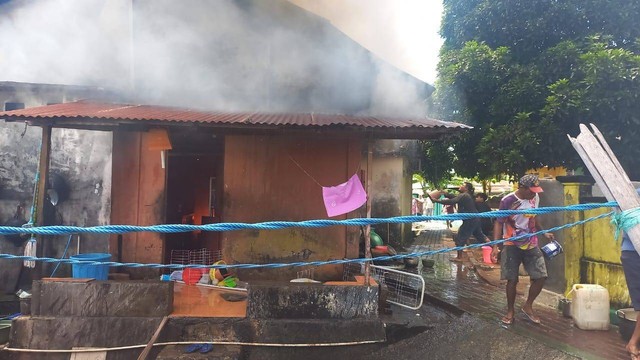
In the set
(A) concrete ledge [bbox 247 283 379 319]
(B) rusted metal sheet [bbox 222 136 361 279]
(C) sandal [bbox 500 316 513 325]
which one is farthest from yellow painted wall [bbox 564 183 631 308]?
(B) rusted metal sheet [bbox 222 136 361 279]

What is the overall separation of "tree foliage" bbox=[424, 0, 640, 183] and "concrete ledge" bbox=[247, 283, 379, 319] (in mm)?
5550

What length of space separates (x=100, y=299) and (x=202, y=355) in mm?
1884

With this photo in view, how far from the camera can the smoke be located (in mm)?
8992

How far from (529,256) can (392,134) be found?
2.81 metres

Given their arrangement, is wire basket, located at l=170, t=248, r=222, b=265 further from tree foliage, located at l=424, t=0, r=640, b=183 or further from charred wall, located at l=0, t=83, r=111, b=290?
tree foliage, located at l=424, t=0, r=640, b=183

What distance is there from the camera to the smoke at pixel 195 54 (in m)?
8.99

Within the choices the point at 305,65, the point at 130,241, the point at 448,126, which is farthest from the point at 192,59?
the point at 448,126

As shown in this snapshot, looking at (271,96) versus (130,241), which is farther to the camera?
(271,96)

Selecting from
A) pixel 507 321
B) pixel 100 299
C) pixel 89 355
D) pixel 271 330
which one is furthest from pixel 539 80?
pixel 89 355

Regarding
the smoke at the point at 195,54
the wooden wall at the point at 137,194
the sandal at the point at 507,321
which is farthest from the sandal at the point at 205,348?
the smoke at the point at 195,54

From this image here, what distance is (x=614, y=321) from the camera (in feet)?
18.6

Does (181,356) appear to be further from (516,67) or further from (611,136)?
(516,67)

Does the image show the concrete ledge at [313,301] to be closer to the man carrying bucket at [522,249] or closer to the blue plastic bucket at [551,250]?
the man carrying bucket at [522,249]

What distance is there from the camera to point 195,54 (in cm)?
913
